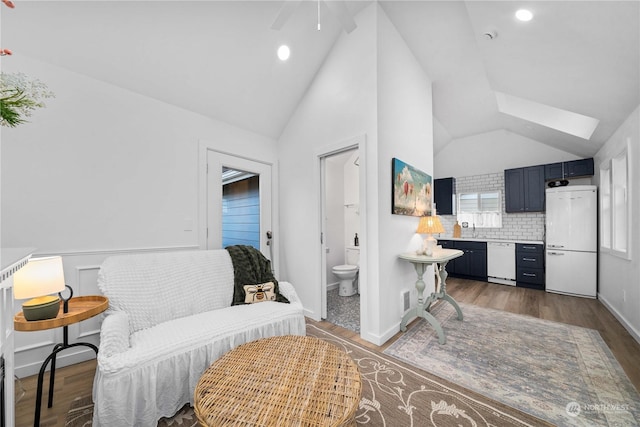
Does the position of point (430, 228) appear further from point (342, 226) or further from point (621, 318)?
point (621, 318)

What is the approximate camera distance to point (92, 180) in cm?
215

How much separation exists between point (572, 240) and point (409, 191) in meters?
3.18

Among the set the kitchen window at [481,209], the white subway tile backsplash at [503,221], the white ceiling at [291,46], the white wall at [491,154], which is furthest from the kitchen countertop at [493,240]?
the white ceiling at [291,46]

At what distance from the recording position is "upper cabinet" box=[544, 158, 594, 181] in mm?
3941

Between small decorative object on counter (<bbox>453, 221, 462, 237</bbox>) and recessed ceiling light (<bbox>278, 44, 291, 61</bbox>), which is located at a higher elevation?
recessed ceiling light (<bbox>278, 44, 291, 61</bbox>)

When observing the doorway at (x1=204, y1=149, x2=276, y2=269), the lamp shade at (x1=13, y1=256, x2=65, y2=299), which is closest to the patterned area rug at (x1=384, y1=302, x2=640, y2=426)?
the doorway at (x1=204, y1=149, x2=276, y2=269)

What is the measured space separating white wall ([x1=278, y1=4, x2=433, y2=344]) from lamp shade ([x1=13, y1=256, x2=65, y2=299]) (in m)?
2.16

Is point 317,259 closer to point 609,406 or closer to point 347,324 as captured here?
point 347,324

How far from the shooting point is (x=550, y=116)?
367 centimetres

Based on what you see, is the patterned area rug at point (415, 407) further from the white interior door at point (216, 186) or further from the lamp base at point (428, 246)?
the white interior door at point (216, 186)

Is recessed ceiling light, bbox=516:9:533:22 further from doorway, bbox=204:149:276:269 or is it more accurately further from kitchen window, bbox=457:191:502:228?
kitchen window, bbox=457:191:502:228

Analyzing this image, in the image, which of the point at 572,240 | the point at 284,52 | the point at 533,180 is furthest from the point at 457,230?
the point at 284,52

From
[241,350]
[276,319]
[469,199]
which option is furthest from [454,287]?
[241,350]

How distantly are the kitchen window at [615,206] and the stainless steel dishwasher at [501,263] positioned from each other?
1.19 m
